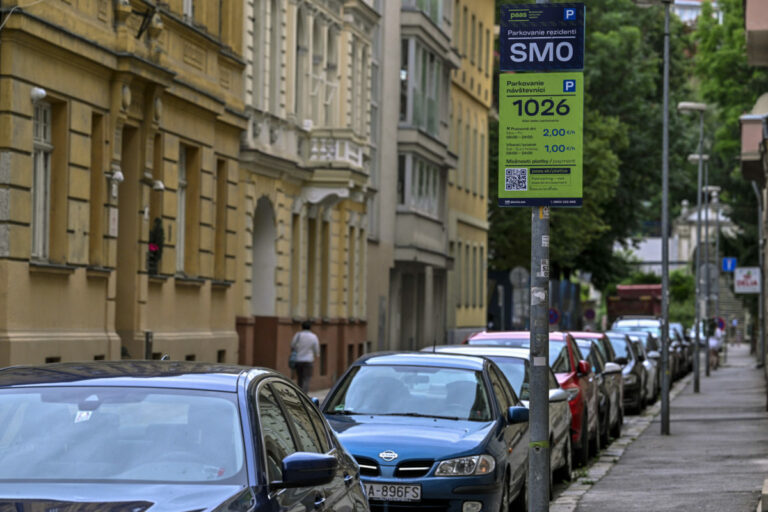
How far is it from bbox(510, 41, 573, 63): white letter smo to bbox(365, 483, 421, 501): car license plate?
314cm

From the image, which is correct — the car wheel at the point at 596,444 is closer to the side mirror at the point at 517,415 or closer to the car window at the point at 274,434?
the side mirror at the point at 517,415

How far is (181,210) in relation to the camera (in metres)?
30.3

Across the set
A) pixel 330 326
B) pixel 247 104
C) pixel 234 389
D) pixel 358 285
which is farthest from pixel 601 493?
pixel 358 285

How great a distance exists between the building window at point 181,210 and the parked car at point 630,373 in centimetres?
828

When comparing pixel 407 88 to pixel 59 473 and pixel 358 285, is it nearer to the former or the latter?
pixel 358 285

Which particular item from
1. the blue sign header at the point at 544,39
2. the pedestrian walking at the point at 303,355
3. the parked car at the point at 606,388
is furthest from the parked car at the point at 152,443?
the pedestrian walking at the point at 303,355

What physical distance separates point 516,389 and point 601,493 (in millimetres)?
1341

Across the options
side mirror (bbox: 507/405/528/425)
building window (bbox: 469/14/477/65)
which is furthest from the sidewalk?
building window (bbox: 469/14/477/65)

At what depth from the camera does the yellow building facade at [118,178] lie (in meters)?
21.7

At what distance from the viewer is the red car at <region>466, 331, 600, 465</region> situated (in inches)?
818

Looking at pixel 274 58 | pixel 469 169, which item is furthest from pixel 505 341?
pixel 469 169

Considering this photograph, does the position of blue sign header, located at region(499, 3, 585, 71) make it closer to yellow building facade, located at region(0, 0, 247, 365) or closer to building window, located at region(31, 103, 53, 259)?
yellow building facade, located at region(0, 0, 247, 365)

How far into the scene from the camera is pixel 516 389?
57.2 ft

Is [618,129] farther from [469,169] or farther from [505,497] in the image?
[505,497]
